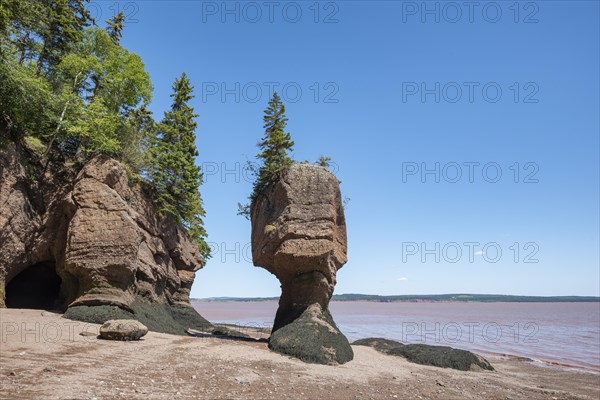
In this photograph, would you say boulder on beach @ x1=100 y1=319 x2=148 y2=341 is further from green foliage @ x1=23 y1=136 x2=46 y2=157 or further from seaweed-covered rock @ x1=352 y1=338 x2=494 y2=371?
seaweed-covered rock @ x1=352 y1=338 x2=494 y2=371

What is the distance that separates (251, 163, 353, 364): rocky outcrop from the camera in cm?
2150

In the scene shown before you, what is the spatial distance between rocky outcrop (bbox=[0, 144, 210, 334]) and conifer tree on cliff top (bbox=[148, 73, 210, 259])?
3001 millimetres

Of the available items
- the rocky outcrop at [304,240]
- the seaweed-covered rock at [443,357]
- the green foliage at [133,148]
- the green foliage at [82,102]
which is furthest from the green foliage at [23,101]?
the seaweed-covered rock at [443,357]

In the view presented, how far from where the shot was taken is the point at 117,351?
41.4 ft

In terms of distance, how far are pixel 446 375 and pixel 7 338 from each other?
57.6 ft

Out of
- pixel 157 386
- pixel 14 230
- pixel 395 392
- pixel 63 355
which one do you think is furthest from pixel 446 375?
pixel 14 230

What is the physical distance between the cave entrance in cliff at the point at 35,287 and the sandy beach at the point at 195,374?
6.26 m

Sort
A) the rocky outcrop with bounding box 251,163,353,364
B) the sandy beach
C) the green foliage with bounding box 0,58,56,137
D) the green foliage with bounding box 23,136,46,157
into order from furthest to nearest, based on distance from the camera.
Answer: the rocky outcrop with bounding box 251,163,353,364 → the green foliage with bounding box 23,136,46,157 → the green foliage with bounding box 0,58,56,137 → the sandy beach

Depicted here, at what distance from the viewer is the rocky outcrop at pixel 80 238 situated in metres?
18.3

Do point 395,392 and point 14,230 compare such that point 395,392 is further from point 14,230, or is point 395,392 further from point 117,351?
point 14,230

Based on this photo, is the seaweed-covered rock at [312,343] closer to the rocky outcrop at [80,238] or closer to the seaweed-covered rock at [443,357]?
the seaweed-covered rock at [443,357]

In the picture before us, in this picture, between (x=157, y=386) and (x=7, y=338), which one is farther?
(x=7, y=338)

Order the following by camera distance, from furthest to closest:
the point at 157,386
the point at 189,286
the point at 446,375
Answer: the point at 189,286 → the point at 446,375 → the point at 157,386

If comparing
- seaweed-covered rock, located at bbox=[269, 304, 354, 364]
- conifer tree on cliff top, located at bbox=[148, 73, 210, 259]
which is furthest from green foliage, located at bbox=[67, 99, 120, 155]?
seaweed-covered rock, located at bbox=[269, 304, 354, 364]
